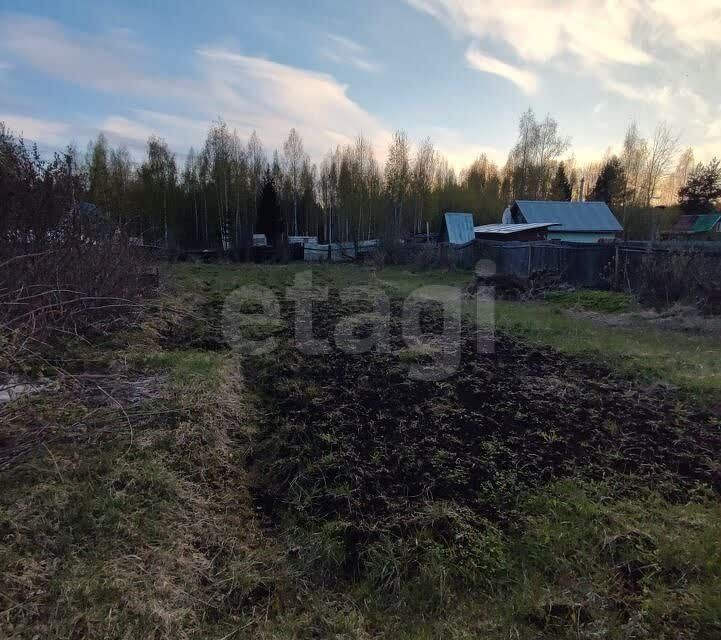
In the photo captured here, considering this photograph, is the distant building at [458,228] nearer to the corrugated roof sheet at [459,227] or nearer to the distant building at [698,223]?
the corrugated roof sheet at [459,227]

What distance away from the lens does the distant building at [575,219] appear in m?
25.7

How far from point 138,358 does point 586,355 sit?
5.10 meters

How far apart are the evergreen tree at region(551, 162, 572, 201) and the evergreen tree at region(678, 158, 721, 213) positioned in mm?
8861

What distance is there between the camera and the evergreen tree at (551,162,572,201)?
3844 cm

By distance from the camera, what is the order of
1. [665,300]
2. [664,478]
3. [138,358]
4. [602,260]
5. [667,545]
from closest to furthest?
[667,545] → [664,478] → [138,358] → [665,300] → [602,260]

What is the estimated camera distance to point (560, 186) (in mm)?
39406

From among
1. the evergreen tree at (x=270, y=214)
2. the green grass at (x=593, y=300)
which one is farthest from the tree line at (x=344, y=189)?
the green grass at (x=593, y=300)

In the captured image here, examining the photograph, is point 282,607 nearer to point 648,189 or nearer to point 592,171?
point 648,189

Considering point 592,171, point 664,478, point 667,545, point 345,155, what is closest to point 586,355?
point 664,478

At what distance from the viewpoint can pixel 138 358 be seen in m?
4.36

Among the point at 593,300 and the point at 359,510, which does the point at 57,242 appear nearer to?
the point at 359,510

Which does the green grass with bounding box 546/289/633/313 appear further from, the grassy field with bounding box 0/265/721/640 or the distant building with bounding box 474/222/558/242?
the distant building with bounding box 474/222/558/242

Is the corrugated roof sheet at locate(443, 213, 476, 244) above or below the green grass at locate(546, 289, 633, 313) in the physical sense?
above

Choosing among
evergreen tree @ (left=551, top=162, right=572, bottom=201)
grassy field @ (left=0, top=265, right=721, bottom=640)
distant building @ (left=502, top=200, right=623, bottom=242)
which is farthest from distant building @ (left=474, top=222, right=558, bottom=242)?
evergreen tree @ (left=551, top=162, right=572, bottom=201)
